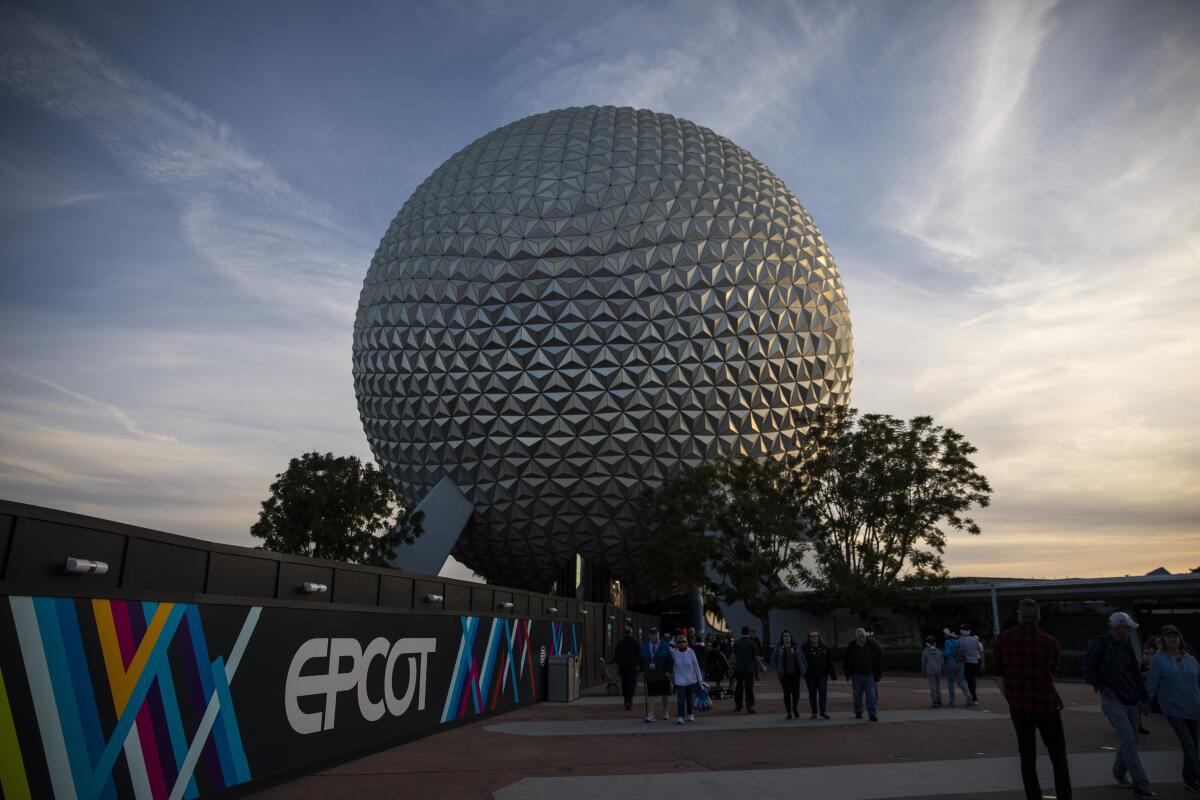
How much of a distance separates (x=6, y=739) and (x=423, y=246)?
89.9ft

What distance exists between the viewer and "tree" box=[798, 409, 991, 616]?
28766 millimetres

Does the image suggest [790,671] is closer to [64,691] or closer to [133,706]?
[133,706]

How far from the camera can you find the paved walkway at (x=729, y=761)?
742 cm

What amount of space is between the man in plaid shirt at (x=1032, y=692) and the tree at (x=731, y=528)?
21232 millimetres

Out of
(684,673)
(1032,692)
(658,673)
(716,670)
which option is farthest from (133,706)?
(716,670)

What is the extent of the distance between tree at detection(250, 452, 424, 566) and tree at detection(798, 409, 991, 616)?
1469 centimetres

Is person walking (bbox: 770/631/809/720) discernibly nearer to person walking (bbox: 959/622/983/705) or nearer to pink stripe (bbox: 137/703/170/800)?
person walking (bbox: 959/622/983/705)

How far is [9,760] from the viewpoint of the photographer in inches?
202

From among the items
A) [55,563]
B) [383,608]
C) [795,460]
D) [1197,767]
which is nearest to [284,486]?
[795,460]

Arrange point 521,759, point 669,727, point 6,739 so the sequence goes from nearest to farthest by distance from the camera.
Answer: point 6,739
point 521,759
point 669,727

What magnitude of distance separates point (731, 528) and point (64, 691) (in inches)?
977

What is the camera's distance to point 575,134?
106 feet

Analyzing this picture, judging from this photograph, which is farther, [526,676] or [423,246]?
[423,246]

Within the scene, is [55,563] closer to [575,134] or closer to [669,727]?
[669,727]
